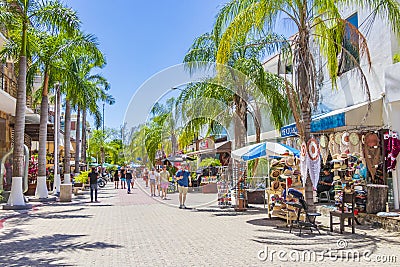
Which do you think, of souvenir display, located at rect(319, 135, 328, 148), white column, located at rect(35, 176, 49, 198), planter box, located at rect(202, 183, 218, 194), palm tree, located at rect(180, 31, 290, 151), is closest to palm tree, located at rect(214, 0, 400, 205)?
souvenir display, located at rect(319, 135, 328, 148)

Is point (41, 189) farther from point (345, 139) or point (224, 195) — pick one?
point (345, 139)

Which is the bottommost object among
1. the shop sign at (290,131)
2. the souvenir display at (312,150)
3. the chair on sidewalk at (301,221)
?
the chair on sidewalk at (301,221)

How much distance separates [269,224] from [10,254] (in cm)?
674

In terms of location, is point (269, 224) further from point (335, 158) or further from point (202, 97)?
point (202, 97)

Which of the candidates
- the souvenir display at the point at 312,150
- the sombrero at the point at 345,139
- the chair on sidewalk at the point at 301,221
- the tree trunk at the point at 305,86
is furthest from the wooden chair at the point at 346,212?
the sombrero at the point at 345,139

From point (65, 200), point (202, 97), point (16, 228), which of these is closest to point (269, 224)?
point (16, 228)

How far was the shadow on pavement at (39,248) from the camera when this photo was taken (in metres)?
7.59

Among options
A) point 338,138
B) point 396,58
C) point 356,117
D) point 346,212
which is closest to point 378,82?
point 396,58

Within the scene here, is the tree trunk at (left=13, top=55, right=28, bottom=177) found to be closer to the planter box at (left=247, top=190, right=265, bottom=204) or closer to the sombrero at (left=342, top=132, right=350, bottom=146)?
the planter box at (left=247, top=190, right=265, bottom=204)

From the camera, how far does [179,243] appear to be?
9.26 m

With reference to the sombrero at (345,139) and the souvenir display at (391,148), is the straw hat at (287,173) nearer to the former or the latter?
the sombrero at (345,139)

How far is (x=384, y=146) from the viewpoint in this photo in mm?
12242

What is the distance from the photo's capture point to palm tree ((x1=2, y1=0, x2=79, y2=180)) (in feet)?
57.5

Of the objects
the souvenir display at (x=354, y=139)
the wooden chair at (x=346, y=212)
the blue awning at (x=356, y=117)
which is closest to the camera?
the wooden chair at (x=346, y=212)
